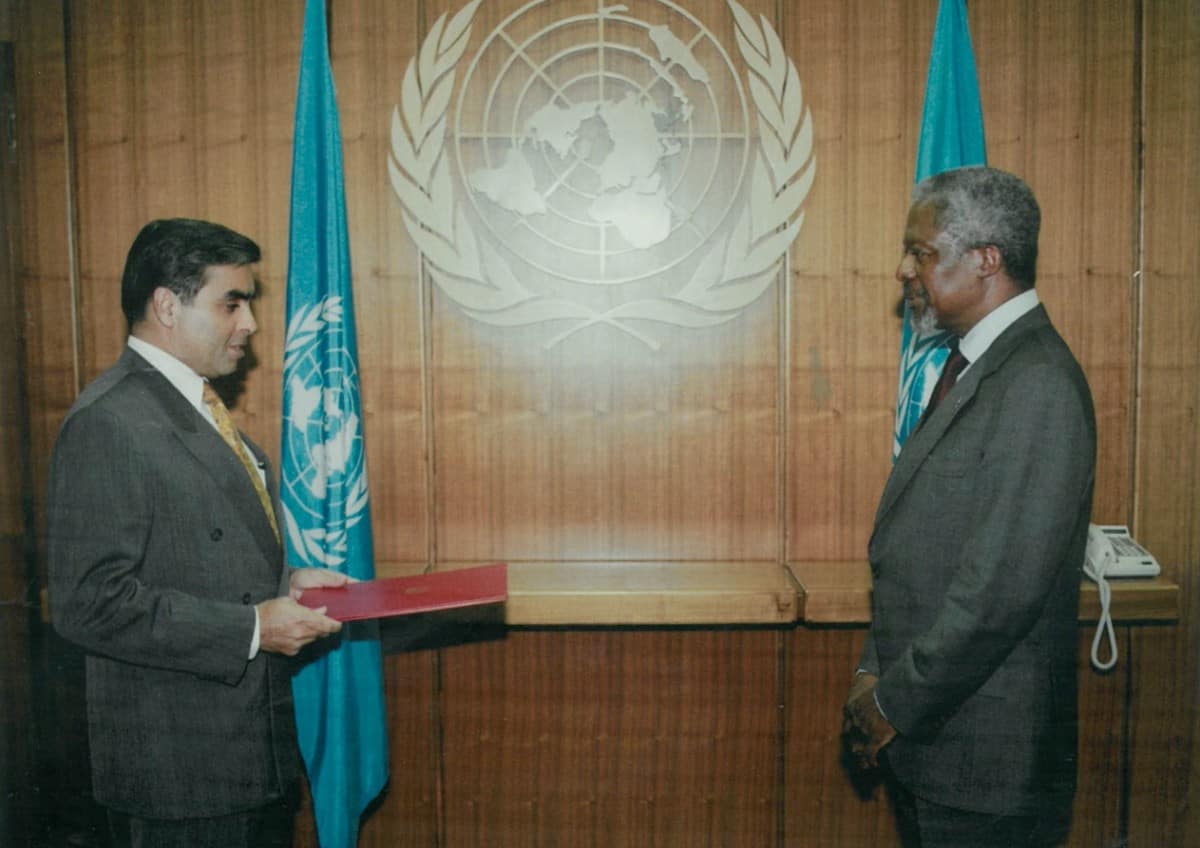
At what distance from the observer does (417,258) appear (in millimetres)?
2631

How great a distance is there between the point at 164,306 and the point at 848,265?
1861 mm

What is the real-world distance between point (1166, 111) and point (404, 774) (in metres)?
3.04

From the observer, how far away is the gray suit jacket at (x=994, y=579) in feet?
4.95

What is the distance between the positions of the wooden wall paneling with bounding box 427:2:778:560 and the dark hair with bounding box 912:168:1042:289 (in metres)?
0.93

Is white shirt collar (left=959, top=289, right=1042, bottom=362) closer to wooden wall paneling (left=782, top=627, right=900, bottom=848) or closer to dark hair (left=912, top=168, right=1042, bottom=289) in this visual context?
dark hair (left=912, top=168, right=1042, bottom=289)

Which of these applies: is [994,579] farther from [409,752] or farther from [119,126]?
[119,126]

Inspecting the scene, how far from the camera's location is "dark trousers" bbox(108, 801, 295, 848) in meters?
1.66

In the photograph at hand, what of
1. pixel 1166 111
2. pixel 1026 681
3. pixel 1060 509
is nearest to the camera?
pixel 1060 509

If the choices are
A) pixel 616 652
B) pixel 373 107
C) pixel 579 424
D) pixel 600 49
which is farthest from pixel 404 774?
pixel 600 49

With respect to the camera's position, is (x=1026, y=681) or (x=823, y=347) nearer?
(x=1026, y=681)

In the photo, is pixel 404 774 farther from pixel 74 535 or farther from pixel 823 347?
pixel 823 347

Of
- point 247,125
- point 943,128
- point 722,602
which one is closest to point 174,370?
point 247,125

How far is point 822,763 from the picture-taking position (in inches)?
106

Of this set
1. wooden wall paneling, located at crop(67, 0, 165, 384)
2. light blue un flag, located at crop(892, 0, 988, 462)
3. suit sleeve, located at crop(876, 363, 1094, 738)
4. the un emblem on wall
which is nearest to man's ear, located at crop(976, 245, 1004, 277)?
suit sleeve, located at crop(876, 363, 1094, 738)
